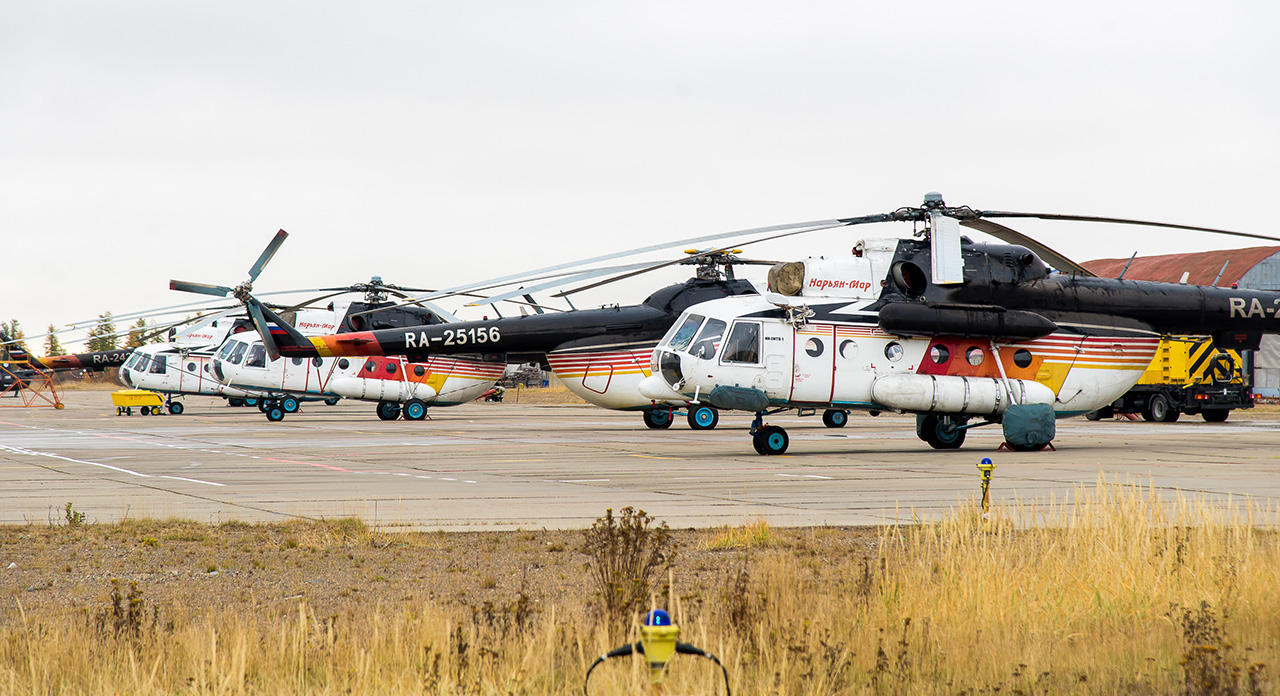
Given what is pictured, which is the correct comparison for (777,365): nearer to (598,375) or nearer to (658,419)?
(598,375)

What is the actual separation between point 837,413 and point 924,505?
2090cm

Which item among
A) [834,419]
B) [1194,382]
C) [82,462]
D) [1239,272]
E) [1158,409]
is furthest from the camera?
[1239,272]

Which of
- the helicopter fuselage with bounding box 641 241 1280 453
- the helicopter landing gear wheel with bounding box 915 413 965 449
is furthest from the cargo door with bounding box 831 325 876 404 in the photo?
the helicopter landing gear wheel with bounding box 915 413 965 449

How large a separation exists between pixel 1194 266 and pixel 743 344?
49900 mm

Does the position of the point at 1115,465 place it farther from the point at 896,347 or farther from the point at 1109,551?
the point at 1109,551

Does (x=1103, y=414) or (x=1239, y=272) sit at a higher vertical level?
(x=1239, y=272)

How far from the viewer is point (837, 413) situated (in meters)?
32.3

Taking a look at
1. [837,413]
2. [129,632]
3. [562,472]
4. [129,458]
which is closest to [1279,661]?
[129,632]

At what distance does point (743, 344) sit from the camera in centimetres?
1978

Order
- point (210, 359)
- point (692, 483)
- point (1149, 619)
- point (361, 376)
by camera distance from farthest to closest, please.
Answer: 1. point (210, 359)
2. point (361, 376)
3. point (692, 483)
4. point (1149, 619)

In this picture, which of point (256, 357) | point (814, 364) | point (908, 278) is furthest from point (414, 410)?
point (908, 278)

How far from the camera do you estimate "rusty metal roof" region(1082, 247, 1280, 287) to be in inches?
2237

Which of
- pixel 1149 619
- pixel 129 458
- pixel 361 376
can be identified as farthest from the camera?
pixel 361 376

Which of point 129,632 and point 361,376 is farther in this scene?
point 361,376
